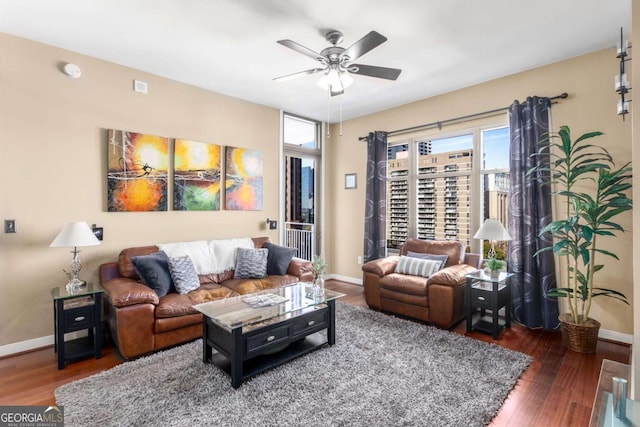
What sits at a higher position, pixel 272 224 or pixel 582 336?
pixel 272 224

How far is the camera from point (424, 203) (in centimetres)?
478

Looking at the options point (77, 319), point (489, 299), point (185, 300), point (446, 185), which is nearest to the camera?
point (77, 319)

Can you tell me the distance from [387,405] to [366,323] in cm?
149

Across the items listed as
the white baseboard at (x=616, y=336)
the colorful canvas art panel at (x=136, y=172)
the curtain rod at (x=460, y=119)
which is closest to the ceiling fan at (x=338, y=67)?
the curtain rod at (x=460, y=119)

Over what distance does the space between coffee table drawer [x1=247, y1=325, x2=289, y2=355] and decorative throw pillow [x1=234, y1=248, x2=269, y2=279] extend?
1.38 metres

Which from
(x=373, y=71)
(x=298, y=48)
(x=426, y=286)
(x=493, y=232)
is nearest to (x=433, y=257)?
(x=426, y=286)

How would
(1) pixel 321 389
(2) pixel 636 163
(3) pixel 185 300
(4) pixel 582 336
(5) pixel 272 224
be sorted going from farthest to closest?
(5) pixel 272 224 → (3) pixel 185 300 → (4) pixel 582 336 → (1) pixel 321 389 → (2) pixel 636 163

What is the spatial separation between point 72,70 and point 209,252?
2.35 m

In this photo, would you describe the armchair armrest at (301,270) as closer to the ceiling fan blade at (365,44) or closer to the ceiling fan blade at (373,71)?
the ceiling fan blade at (373,71)

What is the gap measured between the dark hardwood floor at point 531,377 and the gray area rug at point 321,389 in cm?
10

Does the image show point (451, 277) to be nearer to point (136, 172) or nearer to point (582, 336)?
point (582, 336)

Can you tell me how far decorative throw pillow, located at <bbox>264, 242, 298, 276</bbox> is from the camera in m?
4.04

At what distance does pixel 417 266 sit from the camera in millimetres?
3998

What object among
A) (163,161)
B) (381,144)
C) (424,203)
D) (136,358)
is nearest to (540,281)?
(424,203)
